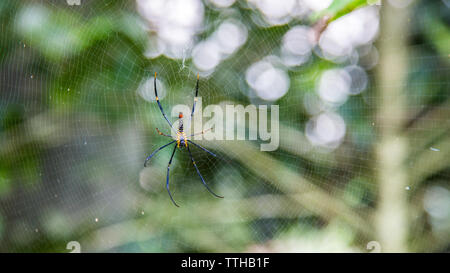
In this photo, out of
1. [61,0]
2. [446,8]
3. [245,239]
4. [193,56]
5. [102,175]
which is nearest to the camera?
[446,8]

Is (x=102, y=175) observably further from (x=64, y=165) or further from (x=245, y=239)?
(x=245, y=239)

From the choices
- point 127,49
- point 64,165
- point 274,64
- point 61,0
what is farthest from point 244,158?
point 61,0

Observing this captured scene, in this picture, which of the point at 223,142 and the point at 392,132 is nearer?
the point at 392,132

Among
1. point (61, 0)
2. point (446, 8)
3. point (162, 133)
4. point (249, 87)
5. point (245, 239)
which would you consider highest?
point (61, 0)

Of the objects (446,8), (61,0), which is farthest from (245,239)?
(61,0)

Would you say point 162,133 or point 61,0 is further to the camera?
point 162,133

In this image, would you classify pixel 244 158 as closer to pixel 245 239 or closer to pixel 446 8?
pixel 245 239

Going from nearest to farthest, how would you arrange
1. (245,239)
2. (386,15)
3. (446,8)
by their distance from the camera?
1. (386,15)
2. (446,8)
3. (245,239)

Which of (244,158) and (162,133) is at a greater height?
(162,133)
